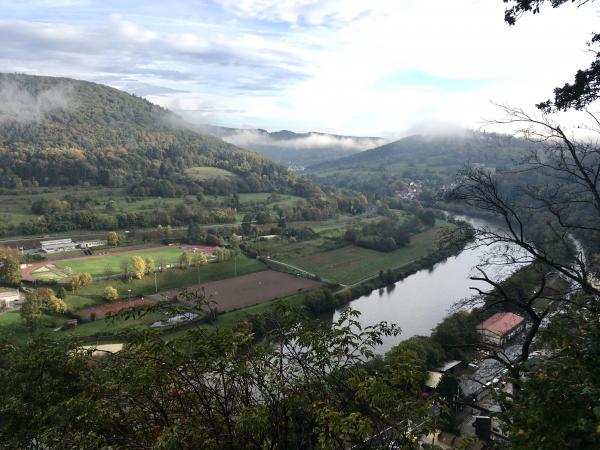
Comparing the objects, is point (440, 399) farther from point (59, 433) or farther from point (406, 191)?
point (406, 191)

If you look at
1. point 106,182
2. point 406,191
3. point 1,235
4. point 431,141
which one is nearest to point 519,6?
point 1,235

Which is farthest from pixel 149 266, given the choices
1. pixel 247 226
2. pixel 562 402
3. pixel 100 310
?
pixel 562 402

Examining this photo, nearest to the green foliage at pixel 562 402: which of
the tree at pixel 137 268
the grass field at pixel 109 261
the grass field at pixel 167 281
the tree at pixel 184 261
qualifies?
the grass field at pixel 167 281

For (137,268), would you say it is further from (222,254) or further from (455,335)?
(455,335)

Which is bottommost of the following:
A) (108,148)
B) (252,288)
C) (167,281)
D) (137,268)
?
(252,288)

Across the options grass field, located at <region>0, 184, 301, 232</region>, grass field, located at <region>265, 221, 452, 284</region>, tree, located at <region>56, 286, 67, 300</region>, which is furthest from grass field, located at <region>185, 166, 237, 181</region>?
tree, located at <region>56, 286, 67, 300</region>

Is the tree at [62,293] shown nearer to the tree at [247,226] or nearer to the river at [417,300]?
the river at [417,300]
